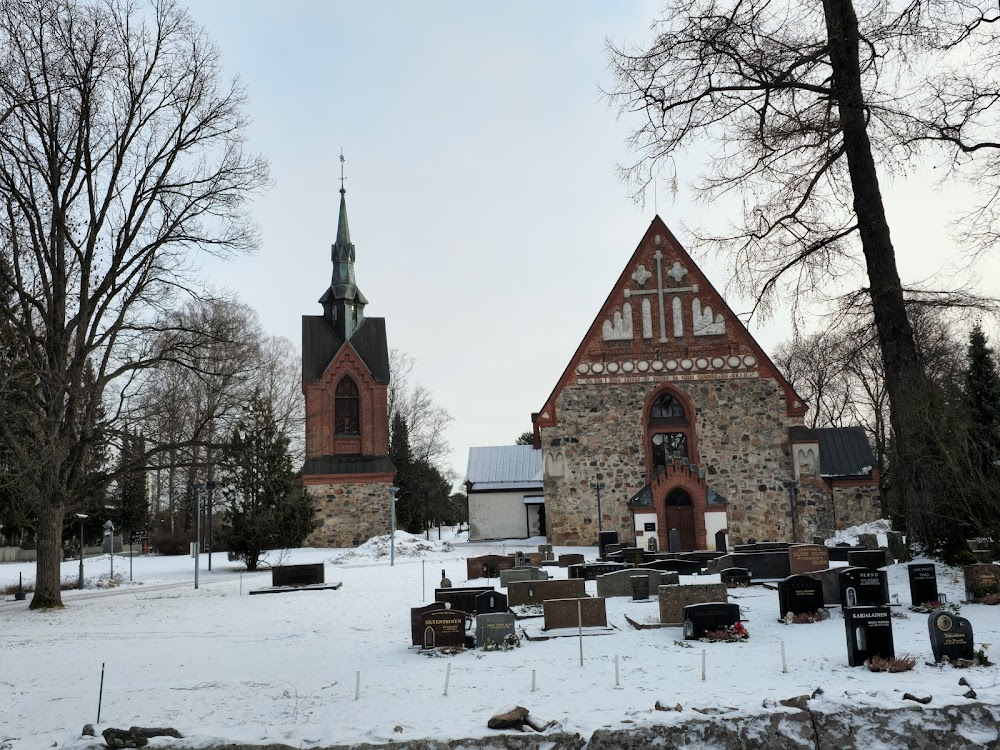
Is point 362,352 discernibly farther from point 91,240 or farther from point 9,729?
point 9,729

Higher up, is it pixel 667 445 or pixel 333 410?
pixel 333 410

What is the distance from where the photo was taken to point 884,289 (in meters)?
13.1

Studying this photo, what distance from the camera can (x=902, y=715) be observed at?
24.6 ft

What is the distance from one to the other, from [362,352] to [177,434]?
11838 mm

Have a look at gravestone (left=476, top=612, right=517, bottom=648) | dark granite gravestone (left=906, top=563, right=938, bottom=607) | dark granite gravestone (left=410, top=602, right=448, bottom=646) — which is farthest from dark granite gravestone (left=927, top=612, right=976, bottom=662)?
dark granite gravestone (left=410, top=602, right=448, bottom=646)

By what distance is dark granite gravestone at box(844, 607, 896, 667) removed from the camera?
9016 mm

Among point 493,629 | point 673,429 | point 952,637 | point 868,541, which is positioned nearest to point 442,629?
point 493,629

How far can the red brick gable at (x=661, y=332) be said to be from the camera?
2972 cm

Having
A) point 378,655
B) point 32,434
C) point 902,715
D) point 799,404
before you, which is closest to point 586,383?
point 799,404

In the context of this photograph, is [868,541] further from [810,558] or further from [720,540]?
[810,558]

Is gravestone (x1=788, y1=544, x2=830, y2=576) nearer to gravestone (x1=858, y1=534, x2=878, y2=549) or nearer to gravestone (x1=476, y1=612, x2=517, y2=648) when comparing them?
gravestone (x1=858, y1=534, x2=878, y2=549)

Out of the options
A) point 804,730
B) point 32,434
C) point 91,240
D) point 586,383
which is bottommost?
point 804,730

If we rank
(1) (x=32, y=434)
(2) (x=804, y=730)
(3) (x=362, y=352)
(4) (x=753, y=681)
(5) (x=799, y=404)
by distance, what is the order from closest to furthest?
1. (2) (x=804, y=730)
2. (4) (x=753, y=681)
3. (1) (x=32, y=434)
4. (5) (x=799, y=404)
5. (3) (x=362, y=352)

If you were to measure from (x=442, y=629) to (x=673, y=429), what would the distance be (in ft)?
65.0
